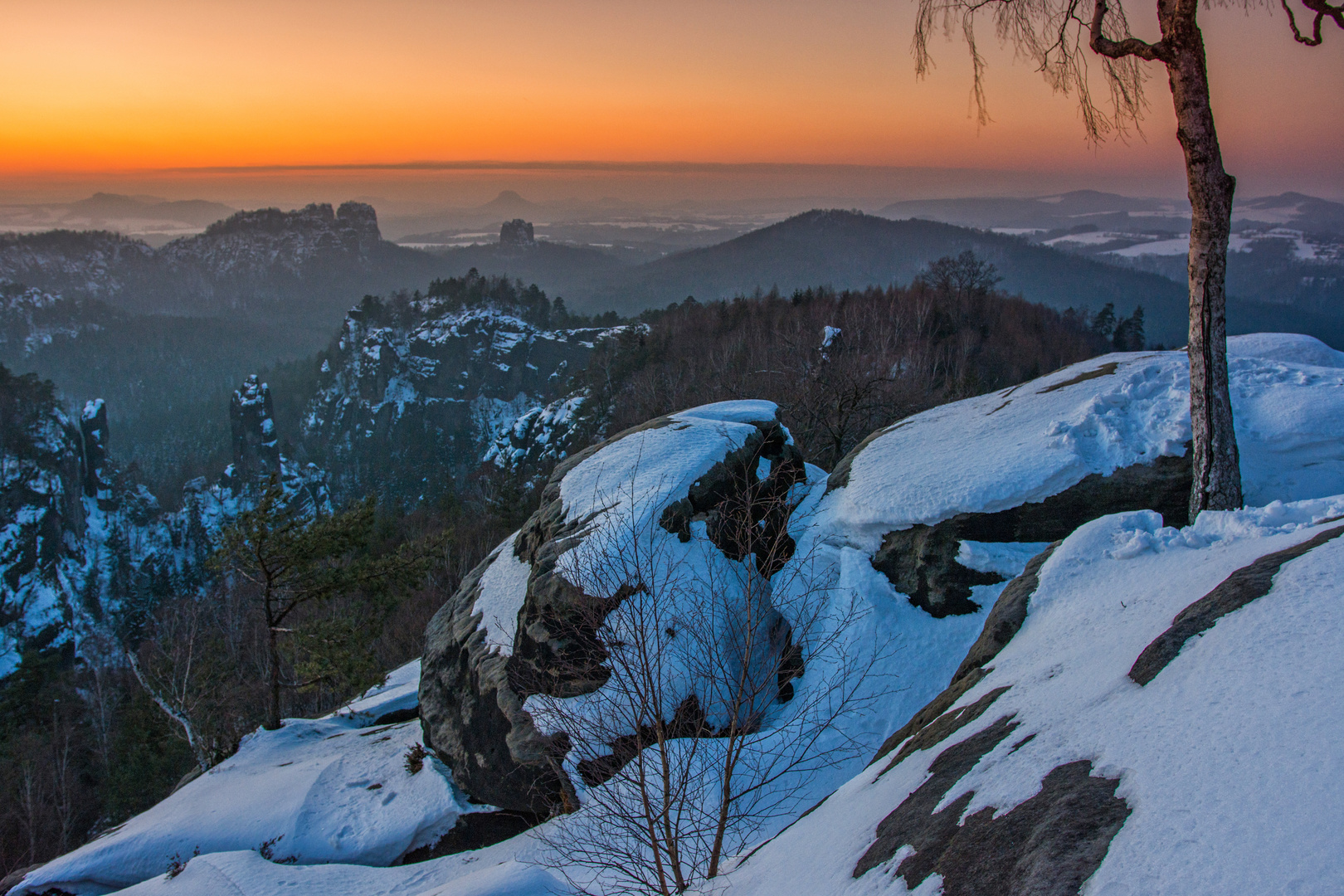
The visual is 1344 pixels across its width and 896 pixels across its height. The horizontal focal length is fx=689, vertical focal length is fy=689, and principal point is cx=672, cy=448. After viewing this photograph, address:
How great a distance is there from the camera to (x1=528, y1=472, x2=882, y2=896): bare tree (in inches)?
279

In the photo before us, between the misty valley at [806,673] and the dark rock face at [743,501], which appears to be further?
the dark rock face at [743,501]

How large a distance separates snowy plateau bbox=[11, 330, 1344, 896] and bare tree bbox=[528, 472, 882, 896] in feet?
0.65

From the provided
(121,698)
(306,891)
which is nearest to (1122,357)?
(306,891)

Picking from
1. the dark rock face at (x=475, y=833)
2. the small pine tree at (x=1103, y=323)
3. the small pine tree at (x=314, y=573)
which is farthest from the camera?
the small pine tree at (x=1103, y=323)

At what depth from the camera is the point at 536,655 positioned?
1157 centimetres

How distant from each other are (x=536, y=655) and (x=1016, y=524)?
27.1 ft

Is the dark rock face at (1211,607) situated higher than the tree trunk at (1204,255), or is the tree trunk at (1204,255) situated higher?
the tree trunk at (1204,255)

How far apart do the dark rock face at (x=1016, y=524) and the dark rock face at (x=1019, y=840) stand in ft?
21.5

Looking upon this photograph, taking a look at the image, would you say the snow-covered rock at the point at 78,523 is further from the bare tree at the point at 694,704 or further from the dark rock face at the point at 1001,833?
the dark rock face at the point at 1001,833

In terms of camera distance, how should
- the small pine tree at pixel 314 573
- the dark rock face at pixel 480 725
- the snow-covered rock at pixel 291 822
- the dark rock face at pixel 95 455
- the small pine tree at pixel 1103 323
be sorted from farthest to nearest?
the dark rock face at pixel 95 455
the small pine tree at pixel 1103 323
the small pine tree at pixel 314 573
the snow-covered rock at pixel 291 822
the dark rock face at pixel 480 725

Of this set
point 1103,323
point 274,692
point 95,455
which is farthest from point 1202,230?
point 95,455

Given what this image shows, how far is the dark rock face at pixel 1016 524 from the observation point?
10.8m

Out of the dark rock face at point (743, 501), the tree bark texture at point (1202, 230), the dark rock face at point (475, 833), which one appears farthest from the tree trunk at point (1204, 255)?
the dark rock face at point (475, 833)

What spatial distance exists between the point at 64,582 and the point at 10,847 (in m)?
75.4
